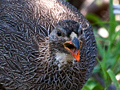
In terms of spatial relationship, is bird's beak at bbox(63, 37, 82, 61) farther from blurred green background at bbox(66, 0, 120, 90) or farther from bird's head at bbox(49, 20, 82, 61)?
blurred green background at bbox(66, 0, 120, 90)

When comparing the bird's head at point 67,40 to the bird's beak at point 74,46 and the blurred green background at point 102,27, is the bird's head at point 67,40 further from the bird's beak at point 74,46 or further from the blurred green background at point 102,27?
the blurred green background at point 102,27

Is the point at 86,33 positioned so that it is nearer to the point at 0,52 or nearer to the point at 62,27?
the point at 62,27

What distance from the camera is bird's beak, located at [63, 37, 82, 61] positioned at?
2996mm

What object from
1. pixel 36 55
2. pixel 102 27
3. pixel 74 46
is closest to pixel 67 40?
pixel 74 46

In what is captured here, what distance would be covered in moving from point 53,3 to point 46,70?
0.99 m

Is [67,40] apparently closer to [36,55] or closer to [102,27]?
[36,55]

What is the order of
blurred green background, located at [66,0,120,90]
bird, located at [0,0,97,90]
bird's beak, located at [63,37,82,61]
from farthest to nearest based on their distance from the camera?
blurred green background, located at [66,0,120,90] < bird, located at [0,0,97,90] < bird's beak, located at [63,37,82,61]

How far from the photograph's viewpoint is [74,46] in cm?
305

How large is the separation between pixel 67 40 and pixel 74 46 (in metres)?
0.11

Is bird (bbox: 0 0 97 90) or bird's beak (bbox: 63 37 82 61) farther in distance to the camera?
bird (bbox: 0 0 97 90)

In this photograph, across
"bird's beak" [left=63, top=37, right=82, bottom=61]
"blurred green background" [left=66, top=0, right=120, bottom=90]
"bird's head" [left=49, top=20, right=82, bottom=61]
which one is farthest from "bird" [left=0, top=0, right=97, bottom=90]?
"blurred green background" [left=66, top=0, right=120, bottom=90]

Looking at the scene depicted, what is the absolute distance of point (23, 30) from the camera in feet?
11.6

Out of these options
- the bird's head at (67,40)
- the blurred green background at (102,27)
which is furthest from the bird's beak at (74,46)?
the blurred green background at (102,27)

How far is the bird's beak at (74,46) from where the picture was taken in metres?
3.00
